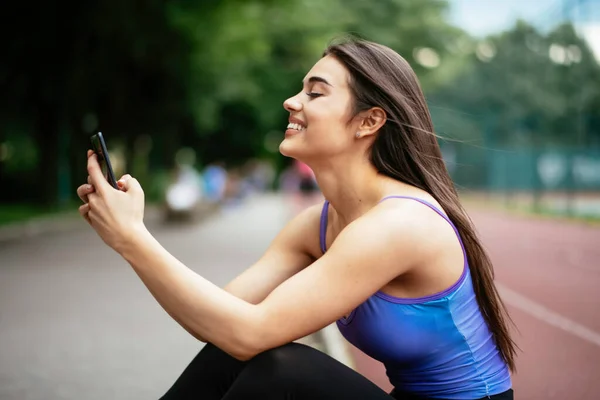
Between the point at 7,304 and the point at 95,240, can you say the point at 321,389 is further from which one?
the point at 95,240

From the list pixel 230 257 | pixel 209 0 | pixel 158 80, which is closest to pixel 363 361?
pixel 230 257

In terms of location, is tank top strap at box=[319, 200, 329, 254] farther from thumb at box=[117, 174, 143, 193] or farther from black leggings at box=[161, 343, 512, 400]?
thumb at box=[117, 174, 143, 193]

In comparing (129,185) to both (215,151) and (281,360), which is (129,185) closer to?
(281,360)

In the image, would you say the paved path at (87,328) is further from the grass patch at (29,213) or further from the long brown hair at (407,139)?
the grass patch at (29,213)

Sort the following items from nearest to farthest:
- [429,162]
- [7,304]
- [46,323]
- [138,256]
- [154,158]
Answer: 1. [138,256]
2. [429,162]
3. [46,323]
4. [7,304]
5. [154,158]

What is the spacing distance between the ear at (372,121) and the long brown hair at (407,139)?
15 millimetres

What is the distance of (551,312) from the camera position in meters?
7.46

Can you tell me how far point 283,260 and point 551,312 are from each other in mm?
5389

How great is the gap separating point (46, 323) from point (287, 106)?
5.06 metres

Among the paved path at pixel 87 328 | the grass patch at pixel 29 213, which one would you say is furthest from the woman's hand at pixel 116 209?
the grass patch at pixel 29 213

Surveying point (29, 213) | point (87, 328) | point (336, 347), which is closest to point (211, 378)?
point (336, 347)

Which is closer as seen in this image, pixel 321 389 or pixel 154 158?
pixel 321 389

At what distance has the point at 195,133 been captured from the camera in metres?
42.9

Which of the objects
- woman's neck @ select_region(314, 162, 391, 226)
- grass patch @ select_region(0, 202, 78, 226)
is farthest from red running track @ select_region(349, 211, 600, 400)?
grass patch @ select_region(0, 202, 78, 226)
